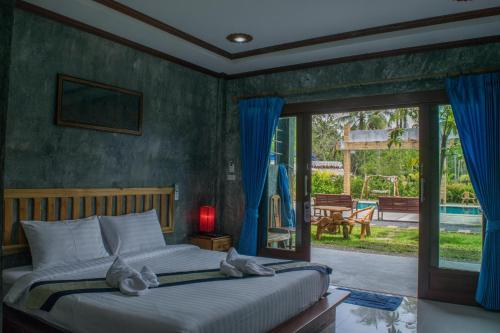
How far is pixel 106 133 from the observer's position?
12.4 ft

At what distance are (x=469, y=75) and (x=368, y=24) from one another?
108 cm

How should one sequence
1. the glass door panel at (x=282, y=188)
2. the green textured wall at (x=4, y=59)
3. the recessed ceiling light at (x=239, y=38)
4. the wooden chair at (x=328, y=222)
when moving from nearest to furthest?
1. the green textured wall at (x=4, y=59)
2. the recessed ceiling light at (x=239, y=38)
3. the glass door panel at (x=282, y=188)
4. the wooden chair at (x=328, y=222)

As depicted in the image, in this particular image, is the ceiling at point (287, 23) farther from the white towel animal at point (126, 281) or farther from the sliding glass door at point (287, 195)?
the white towel animal at point (126, 281)

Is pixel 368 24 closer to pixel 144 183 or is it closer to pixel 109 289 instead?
pixel 144 183

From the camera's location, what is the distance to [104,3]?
313cm

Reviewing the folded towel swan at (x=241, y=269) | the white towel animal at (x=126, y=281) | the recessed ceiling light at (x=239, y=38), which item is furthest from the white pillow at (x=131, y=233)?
the recessed ceiling light at (x=239, y=38)

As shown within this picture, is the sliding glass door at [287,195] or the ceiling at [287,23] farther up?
the ceiling at [287,23]

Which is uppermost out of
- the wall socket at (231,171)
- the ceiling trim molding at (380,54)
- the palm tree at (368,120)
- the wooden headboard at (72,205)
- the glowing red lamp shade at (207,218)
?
the palm tree at (368,120)

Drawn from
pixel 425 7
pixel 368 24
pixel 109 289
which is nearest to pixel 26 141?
pixel 109 289

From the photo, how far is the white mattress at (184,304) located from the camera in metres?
1.97

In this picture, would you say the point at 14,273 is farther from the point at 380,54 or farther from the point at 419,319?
the point at 380,54

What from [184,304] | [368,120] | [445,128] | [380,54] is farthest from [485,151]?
[368,120]

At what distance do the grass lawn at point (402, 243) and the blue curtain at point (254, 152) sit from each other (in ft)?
6.81

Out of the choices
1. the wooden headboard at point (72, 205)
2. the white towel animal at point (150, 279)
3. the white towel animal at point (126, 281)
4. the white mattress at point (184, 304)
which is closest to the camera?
the white mattress at point (184, 304)
